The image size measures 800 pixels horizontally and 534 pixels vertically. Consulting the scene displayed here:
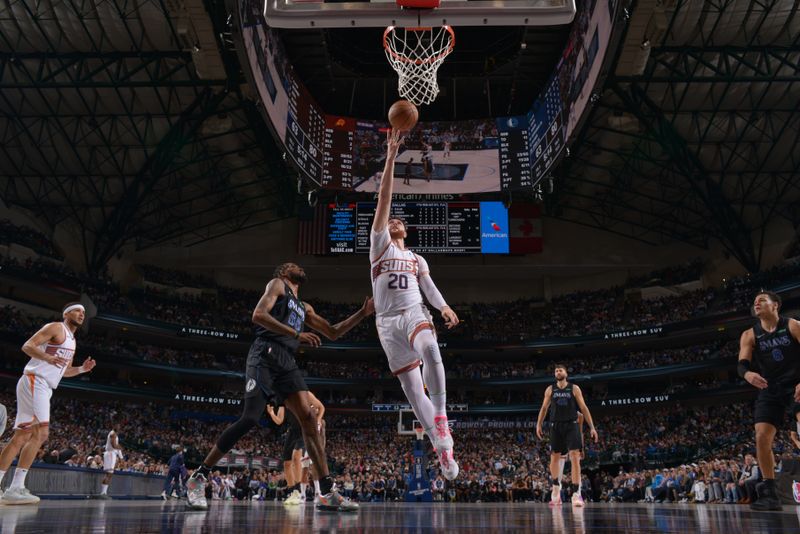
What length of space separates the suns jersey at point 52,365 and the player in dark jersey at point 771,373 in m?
7.35

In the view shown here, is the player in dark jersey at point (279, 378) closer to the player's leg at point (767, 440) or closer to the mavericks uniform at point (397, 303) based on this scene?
the mavericks uniform at point (397, 303)

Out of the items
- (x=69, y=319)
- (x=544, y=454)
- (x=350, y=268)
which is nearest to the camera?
(x=69, y=319)

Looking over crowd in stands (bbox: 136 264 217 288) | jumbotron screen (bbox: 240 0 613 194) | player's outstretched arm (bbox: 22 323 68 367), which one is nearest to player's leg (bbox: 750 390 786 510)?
player's outstretched arm (bbox: 22 323 68 367)

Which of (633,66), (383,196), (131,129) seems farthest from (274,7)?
(131,129)

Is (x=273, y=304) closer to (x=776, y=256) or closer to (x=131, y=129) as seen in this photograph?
(x=131, y=129)

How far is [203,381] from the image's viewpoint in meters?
38.7

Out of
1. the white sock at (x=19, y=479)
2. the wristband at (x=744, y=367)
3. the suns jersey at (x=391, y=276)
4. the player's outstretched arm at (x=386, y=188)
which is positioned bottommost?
the white sock at (x=19, y=479)


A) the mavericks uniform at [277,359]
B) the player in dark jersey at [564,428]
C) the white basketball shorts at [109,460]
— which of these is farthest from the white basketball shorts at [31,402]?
the white basketball shorts at [109,460]

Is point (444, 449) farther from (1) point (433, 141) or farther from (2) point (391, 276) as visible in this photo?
(1) point (433, 141)

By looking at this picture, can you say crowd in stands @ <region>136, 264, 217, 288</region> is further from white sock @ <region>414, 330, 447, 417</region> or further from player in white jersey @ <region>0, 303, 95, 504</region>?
white sock @ <region>414, 330, 447, 417</region>

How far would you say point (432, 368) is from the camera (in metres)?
5.65

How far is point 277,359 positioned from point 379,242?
1417 millimetres

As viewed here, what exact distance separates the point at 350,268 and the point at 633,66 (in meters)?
23.3

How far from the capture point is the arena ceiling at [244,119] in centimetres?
2164
